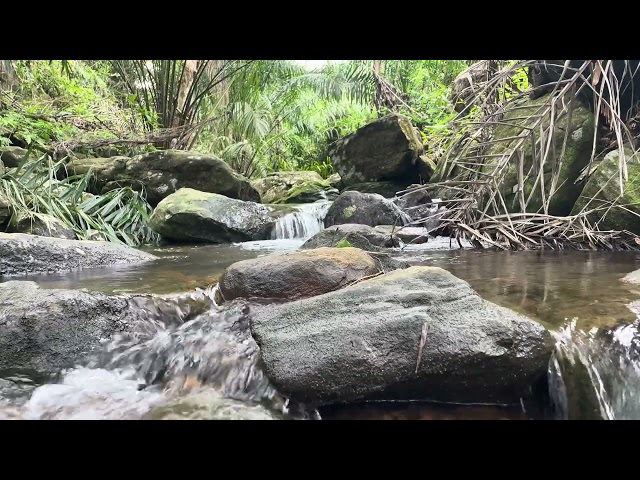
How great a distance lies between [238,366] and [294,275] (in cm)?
82

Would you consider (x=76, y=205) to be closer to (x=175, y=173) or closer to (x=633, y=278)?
(x=175, y=173)

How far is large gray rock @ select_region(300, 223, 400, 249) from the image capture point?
14.9ft

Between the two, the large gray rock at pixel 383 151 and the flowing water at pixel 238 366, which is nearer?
the flowing water at pixel 238 366

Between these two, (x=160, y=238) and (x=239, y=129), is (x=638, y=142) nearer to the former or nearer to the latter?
(x=160, y=238)

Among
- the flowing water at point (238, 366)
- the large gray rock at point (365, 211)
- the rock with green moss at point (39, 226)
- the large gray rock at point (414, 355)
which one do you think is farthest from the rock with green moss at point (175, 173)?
the large gray rock at point (414, 355)

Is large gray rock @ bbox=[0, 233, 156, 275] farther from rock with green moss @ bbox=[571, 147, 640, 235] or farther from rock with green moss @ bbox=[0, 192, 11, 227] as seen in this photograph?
rock with green moss @ bbox=[571, 147, 640, 235]

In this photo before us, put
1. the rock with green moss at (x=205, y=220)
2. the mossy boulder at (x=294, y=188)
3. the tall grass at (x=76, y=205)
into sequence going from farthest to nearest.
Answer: the mossy boulder at (x=294, y=188) < the rock with green moss at (x=205, y=220) < the tall grass at (x=76, y=205)

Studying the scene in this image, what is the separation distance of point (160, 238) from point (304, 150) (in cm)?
948

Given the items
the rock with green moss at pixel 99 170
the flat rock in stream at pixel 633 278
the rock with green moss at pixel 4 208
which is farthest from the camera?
the rock with green moss at pixel 99 170

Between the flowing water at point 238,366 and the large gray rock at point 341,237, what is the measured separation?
4.66ft

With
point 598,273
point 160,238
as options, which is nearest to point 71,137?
point 160,238

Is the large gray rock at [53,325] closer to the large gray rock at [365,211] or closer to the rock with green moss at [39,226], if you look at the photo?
the rock with green moss at [39,226]

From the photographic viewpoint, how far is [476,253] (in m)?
4.52

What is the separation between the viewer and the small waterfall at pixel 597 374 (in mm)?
1813
